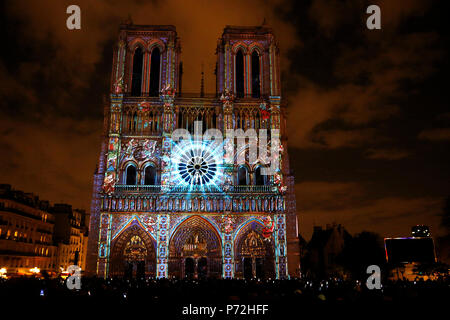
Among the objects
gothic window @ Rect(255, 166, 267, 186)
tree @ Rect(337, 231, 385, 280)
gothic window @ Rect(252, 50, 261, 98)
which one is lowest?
tree @ Rect(337, 231, 385, 280)

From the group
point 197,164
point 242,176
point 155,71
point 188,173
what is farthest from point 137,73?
point 242,176

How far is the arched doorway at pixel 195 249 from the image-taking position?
3822cm

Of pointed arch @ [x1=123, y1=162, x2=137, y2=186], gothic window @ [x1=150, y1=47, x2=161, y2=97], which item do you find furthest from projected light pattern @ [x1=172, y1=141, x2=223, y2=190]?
gothic window @ [x1=150, y1=47, x2=161, y2=97]

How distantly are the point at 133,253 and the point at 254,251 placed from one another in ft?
37.1

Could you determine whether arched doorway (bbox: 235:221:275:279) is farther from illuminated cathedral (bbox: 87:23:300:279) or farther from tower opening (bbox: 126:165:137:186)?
tower opening (bbox: 126:165:137:186)

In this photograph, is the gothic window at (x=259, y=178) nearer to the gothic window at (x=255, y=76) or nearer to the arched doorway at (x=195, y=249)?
the arched doorway at (x=195, y=249)

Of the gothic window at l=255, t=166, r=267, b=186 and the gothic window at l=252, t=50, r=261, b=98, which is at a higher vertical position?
→ the gothic window at l=252, t=50, r=261, b=98

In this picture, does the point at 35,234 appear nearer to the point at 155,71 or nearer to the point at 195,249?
the point at 195,249

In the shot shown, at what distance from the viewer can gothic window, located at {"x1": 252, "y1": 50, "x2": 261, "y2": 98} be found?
44656 millimetres

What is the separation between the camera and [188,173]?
40656 mm

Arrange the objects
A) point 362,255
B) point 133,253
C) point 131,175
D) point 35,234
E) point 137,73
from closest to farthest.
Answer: point 133,253 → point 362,255 → point 131,175 → point 137,73 → point 35,234

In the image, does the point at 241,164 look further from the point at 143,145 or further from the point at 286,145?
the point at 143,145

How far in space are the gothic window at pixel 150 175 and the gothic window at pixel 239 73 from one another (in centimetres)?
1217

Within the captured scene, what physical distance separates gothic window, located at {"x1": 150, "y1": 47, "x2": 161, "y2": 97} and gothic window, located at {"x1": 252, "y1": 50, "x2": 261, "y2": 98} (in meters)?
10.4
